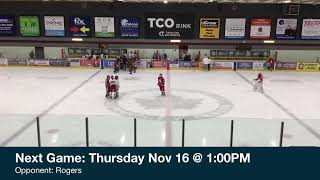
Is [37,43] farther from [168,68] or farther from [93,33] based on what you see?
[168,68]

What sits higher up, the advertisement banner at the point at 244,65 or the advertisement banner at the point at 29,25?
the advertisement banner at the point at 29,25

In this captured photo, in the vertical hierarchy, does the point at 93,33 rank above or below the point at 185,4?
below

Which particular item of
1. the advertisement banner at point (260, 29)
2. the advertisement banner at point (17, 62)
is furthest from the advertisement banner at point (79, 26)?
the advertisement banner at point (260, 29)

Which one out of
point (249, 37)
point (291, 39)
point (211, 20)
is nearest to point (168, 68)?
point (211, 20)

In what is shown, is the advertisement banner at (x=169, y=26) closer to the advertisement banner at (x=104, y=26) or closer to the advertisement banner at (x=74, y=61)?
the advertisement banner at (x=104, y=26)

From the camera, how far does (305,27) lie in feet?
77.6

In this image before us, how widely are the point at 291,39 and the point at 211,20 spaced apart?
219 inches

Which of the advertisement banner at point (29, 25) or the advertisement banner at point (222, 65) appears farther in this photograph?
the advertisement banner at point (29, 25)

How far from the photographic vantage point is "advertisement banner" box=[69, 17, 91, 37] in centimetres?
2356

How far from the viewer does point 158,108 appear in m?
13.1

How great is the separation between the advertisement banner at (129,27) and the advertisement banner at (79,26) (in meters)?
2.22

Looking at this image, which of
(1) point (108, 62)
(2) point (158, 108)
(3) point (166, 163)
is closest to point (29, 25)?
(1) point (108, 62)

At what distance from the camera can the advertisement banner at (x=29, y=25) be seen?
2356cm

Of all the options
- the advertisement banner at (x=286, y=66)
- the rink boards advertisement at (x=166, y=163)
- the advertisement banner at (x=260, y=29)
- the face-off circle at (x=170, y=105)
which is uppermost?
the advertisement banner at (x=260, y=29)
